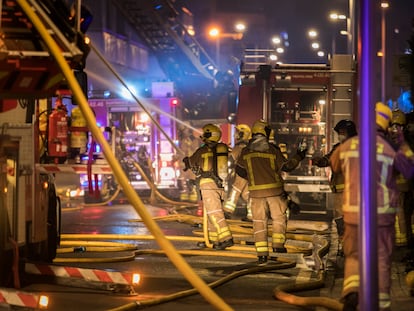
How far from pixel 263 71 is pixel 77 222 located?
179 inches

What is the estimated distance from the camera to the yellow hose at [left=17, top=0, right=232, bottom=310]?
14.7 feet

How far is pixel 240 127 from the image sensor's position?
1338 cm

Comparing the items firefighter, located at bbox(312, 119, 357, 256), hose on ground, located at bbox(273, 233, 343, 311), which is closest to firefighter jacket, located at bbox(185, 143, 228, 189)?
firefighter, located at bbox(312, 119, 357, 256)

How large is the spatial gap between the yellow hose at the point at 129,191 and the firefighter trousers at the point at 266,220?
169 inches

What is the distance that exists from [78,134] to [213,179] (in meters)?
2.86

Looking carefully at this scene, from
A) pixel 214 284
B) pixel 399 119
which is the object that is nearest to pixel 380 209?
pixel 214 284

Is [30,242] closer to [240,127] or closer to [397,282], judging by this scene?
[397,282]

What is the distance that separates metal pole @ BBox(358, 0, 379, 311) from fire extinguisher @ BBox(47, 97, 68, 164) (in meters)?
3.94

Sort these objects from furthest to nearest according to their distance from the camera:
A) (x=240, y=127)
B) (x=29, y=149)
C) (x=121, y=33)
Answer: (x=121, y=33)
(x=240, y=127)
(x=29, y=149)

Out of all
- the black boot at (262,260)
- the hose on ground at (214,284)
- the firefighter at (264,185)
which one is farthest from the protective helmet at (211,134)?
the hose on ground at (214,284)

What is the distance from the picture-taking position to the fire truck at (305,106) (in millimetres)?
14297

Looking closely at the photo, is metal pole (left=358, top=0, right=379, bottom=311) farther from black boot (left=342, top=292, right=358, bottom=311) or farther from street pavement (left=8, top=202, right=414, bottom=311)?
street pavement (left=8, top=202, right=414, bottom=311)

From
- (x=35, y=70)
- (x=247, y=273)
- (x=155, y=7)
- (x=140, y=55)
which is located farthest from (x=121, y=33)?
(x=35, y=70)

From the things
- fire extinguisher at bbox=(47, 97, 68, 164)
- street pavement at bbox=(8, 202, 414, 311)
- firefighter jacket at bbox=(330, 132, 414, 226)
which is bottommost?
street pavement at bbox=(8, 202, 414, 311)
